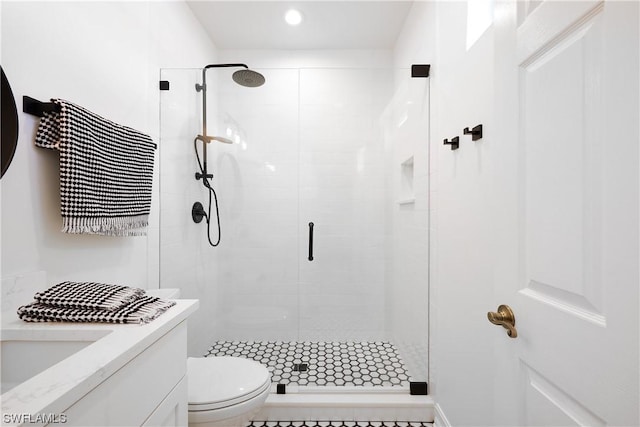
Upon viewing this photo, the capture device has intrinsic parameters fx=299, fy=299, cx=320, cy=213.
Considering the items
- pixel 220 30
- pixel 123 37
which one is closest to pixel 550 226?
pixel 123 37

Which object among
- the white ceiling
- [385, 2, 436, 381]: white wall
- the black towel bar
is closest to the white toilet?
[385, 2, 436, 381]: white wall

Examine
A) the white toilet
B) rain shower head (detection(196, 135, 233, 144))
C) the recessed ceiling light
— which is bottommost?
the white toilet

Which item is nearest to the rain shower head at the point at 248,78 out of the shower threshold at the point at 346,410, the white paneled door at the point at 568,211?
the white paneled door at the point at 568,211

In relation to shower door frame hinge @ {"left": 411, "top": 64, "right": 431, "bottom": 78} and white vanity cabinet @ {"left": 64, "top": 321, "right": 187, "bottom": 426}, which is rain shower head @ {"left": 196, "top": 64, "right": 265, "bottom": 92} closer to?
shower door frame hinge @ {"left": 411, "top": 64, "right": 431, "bottom": 78}

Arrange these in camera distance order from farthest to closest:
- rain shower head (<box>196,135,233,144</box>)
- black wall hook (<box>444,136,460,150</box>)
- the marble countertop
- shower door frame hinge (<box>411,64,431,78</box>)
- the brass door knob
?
rain shower head (<box>196,135,233,144</box>) → shower door frame hinge (<box>411,64,431,78</box>) → black wall hook (<box>444,136,460,150</box>) → the brass door knob → the marble countertop

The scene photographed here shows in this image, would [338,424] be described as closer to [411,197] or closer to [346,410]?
[346,410]

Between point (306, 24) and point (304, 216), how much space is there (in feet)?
4.93

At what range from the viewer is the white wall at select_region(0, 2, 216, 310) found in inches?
37.3

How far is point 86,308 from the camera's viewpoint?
835mm

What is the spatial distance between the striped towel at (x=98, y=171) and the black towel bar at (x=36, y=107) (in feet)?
0.05

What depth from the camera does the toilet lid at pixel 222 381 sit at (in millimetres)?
1164

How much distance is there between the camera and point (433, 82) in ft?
5.60

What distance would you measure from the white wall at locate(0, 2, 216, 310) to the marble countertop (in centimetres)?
29

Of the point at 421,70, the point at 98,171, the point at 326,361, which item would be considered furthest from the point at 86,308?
the point at 421,70
